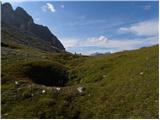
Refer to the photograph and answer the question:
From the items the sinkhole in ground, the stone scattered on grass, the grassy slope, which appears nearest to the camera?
the grassy slope

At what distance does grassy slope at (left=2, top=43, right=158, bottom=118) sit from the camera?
31.6 m

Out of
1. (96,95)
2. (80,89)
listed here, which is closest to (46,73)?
(80,89)

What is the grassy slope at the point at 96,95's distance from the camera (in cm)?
3159

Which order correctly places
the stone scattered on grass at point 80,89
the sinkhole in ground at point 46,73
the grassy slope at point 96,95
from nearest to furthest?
the grassy slope at point 96,95 < the stone scattered on grass at point 80,89 < the sinkhole in ground at point 46,73

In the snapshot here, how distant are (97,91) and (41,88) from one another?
20.0 feet

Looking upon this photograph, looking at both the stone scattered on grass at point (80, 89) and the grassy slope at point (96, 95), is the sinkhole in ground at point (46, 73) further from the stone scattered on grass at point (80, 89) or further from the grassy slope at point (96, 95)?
the stone scattered on grass at point (80, 89)

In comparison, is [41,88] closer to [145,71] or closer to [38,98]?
[38,98]

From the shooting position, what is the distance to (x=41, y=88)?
122 ft

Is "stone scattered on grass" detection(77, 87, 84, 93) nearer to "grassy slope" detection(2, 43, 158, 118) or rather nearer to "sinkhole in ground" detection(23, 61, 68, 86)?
"grassy slope" detection(2, 43, 158, 118)

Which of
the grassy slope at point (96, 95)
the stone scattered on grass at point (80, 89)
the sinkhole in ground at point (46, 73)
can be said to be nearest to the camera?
the grassy slope at point (96, 95)

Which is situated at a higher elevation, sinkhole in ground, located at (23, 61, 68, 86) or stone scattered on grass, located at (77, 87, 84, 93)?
sinkhole in ground, located at (23, 61, 68, 86)

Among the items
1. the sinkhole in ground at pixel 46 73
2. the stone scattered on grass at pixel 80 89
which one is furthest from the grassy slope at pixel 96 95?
the sinkhole in ground at pixel 46 73

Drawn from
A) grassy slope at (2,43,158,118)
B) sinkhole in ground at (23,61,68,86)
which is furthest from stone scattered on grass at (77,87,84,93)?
sinkhole in ground at (23,61,68,86)

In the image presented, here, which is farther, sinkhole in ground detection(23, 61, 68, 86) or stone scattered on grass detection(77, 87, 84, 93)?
sinkhole in ground detection(23, 61, 68, 86)
